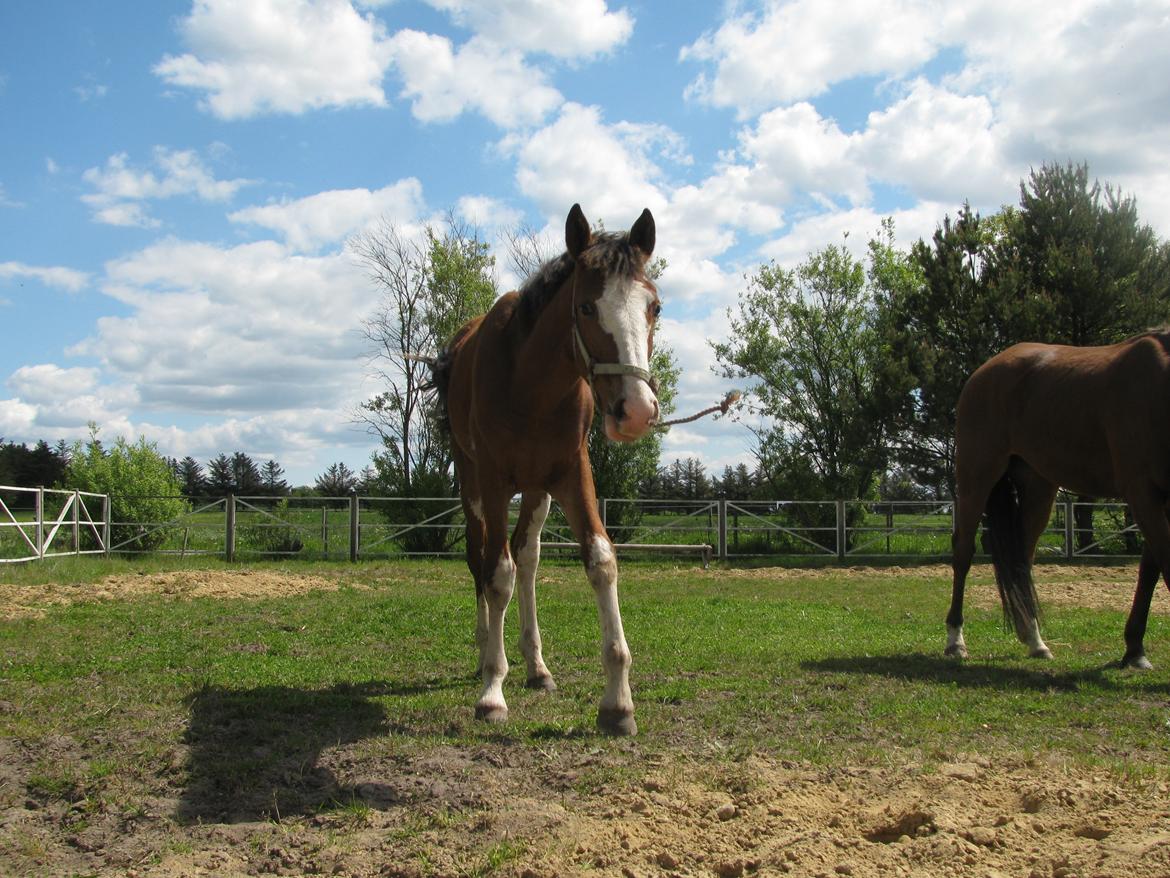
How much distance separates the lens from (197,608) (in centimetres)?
1064

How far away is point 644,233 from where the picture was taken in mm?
4441

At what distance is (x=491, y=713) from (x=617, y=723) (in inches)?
30.9

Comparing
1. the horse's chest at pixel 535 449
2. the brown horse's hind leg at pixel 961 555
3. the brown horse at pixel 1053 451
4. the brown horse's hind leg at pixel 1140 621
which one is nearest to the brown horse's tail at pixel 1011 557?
the brown horse at pixel 1053 451

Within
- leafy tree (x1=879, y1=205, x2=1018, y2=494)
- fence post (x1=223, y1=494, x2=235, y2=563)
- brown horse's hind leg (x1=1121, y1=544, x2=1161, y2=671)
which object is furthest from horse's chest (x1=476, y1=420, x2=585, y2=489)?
leafy tree (x1=879, y1=205, x2=1018, y2=494)

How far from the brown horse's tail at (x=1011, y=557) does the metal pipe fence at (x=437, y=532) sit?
40.0 ft

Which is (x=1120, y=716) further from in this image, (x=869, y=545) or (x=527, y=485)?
(x=869, y=545)

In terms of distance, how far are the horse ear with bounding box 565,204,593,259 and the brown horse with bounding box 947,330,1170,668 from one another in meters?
4.61

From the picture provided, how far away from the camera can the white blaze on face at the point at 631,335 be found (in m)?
3.81

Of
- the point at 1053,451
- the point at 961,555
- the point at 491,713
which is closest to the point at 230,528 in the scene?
the point at 961,555

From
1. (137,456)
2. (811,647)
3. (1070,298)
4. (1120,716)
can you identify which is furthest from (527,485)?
(1070,298)

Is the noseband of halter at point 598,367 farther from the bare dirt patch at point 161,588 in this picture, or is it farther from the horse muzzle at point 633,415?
the bare dirt patch at point 161,588

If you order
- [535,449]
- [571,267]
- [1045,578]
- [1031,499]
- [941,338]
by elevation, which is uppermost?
[941,338]

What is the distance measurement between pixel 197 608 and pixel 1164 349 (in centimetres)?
1031

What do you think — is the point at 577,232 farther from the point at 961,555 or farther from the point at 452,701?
the point at 961,555
